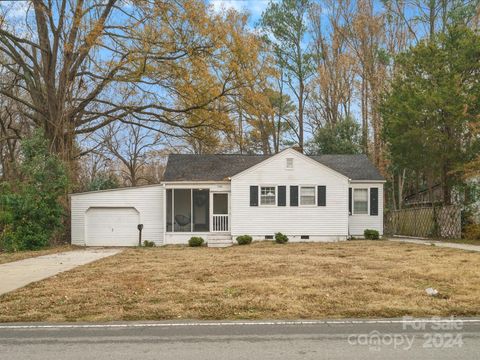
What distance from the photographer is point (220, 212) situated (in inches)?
1075

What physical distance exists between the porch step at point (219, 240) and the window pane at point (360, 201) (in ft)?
22.8

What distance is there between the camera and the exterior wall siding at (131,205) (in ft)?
83.5

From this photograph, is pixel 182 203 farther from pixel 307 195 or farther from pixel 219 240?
pixel 307 195

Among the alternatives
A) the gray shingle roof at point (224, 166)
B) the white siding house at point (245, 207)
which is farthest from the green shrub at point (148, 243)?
the gray shingle roof at point (224, 166)

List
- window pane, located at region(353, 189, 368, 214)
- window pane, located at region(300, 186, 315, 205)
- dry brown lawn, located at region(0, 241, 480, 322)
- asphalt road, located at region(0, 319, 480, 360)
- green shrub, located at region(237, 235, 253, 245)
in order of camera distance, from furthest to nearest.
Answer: window pane, located at region(353, 189, 368, 214)
window pane, located at region(300, 186, 315, 205)
green shrub, located at region(237, 235, 253, 245)
dry brown lawn, located at region(0, 241, 480, 322)
asphalt road, located at region(0, 319, 480, 360)

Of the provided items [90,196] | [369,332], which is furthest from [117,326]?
[90,196]

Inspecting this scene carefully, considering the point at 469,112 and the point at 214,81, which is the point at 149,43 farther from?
the point at 469,112

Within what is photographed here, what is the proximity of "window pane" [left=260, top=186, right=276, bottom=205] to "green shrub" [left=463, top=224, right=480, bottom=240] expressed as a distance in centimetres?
936

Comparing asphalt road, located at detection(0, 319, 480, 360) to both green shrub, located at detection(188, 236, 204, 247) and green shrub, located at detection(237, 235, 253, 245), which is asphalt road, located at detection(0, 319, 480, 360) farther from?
green shrub, located at detection(237, 235, 253, 245)

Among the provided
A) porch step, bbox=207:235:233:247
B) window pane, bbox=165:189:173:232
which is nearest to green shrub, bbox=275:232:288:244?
porch step, bbox=207:235:233:247

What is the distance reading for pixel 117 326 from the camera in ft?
23.4

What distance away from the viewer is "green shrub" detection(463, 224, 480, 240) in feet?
78.5

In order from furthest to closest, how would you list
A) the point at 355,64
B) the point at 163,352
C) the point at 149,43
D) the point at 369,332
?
the point at 355,64, the point at 149,43, the point at 369,332, the point at 163,352

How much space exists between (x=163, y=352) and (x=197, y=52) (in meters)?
22.3
